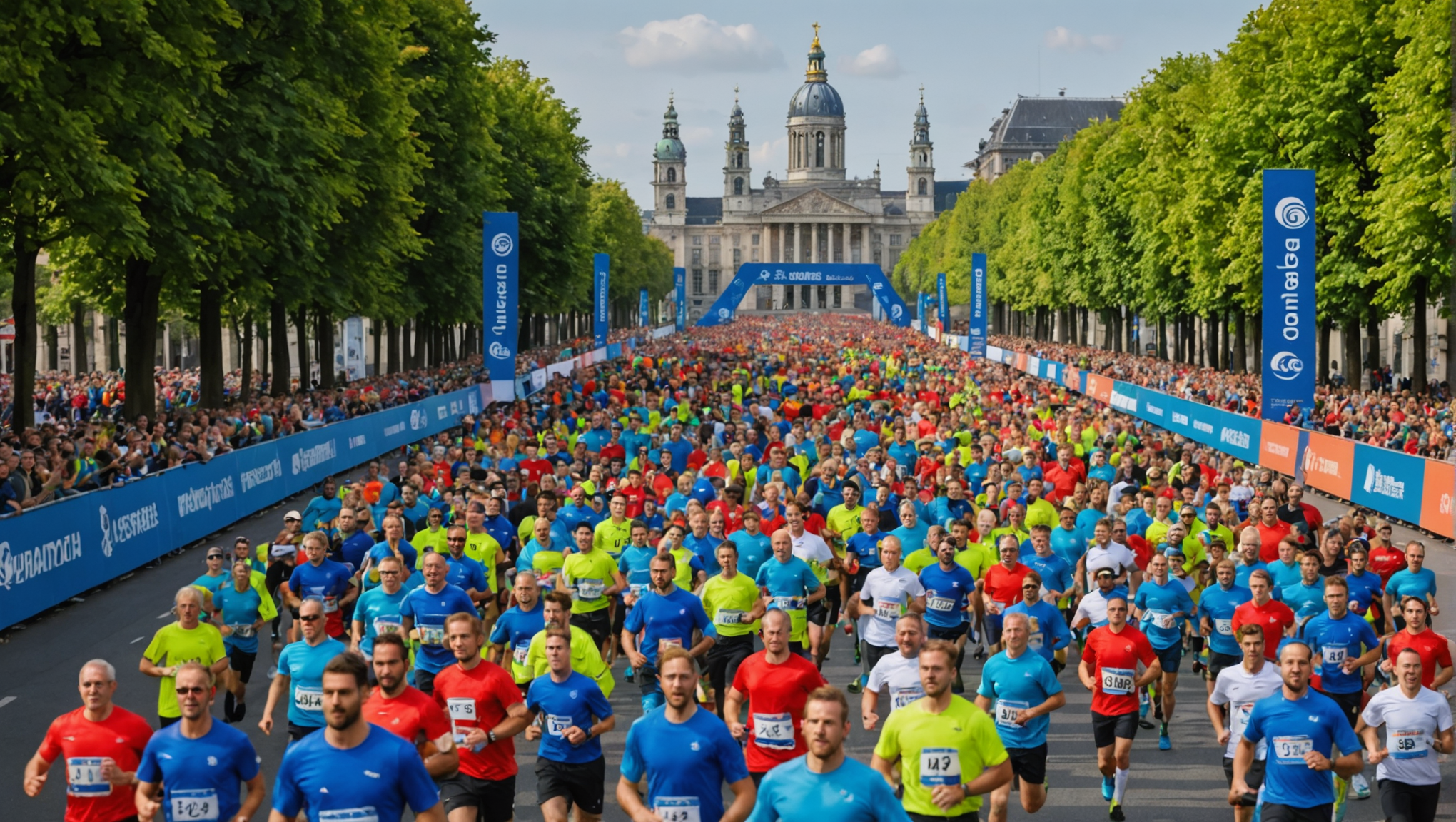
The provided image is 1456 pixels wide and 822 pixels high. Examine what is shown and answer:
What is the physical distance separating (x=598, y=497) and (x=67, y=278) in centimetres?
2078

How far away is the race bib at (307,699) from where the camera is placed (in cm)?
897

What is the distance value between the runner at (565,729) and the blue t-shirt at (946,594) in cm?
410

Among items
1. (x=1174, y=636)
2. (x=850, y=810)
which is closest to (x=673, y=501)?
(x=1174, y=636)

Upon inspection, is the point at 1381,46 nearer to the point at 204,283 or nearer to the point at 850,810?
the point at 204,283

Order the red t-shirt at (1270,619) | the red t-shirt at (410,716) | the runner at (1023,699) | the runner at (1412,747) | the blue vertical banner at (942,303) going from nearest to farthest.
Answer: the red t-shirt at (410,716), the runner at (1412,747), the runner at (1023,699), the red t-shirt at (1270,619), the blue vertical banner at (942,303)

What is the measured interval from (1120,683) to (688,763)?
395 cm

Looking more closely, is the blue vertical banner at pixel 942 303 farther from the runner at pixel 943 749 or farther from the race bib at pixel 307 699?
the runner at pixel 943 749

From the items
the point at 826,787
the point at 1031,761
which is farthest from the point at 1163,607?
the point at 826,787

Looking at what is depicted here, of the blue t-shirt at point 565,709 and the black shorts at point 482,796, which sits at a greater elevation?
the blue t-shirt at point 565,709

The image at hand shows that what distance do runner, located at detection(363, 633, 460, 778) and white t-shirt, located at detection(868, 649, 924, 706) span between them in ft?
7.65

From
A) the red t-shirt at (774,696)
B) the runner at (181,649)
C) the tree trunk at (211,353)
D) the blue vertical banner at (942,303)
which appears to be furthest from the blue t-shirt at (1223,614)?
the blue vertical banner at (942,303)

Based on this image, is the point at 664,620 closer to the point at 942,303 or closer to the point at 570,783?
the point at 570,783

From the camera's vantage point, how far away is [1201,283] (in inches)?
1630

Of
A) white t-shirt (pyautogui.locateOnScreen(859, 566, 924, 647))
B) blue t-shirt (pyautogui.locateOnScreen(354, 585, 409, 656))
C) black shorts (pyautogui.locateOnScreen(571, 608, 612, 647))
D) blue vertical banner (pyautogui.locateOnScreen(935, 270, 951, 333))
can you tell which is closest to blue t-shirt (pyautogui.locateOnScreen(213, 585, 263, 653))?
blue t-shirt (pyautogui.locateOnScreen(354, 585, 409, 656))
